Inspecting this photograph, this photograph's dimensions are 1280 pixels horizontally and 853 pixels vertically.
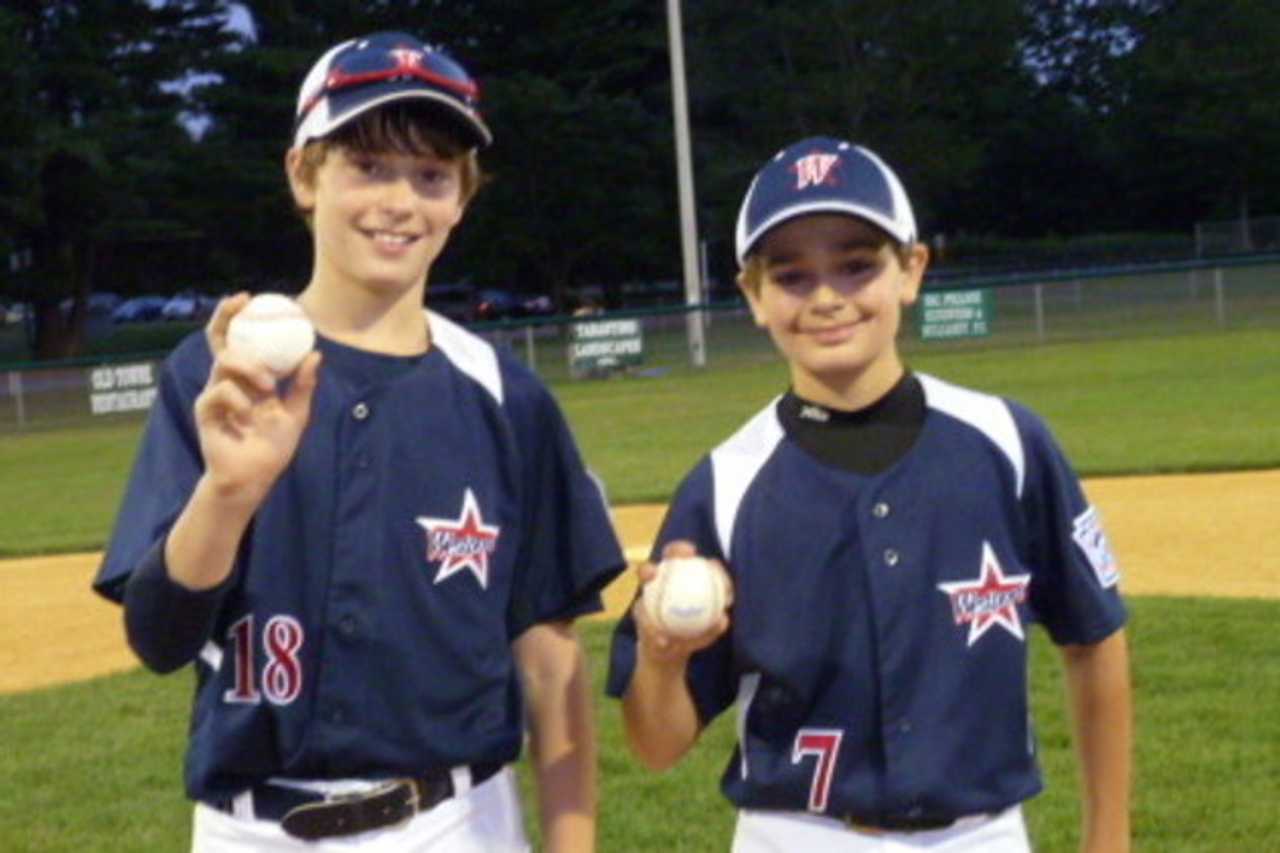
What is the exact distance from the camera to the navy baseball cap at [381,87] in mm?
2861

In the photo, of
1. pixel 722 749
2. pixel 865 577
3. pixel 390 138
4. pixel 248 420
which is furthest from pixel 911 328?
pixel 248 420

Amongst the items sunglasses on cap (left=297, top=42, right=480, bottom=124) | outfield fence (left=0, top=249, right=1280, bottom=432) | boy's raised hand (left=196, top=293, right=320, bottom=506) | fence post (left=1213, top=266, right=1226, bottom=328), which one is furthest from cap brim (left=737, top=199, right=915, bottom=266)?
fence post (left=1213, top=266, right=1226, bottom=328)

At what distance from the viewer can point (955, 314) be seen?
96.0ft

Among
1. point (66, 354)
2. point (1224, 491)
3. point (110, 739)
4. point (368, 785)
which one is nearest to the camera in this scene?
point (368, 785)

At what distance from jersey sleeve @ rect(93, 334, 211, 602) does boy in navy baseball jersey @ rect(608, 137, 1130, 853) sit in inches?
24.6

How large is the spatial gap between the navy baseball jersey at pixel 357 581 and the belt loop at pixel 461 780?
22 mm

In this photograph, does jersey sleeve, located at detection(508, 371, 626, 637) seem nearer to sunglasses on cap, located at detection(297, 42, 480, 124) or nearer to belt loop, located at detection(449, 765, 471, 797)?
belt loop, located at detection(449, 765, 471, 797)

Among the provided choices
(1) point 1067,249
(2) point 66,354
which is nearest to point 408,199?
(2) point 66,354

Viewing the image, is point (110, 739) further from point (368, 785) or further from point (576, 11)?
point (576, 11)

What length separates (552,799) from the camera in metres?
2.97

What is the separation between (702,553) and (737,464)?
14 cm

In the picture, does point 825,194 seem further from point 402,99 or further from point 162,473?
point 162,473

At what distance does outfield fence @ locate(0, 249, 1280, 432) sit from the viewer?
27.1 m

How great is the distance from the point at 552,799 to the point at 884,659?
49cm
